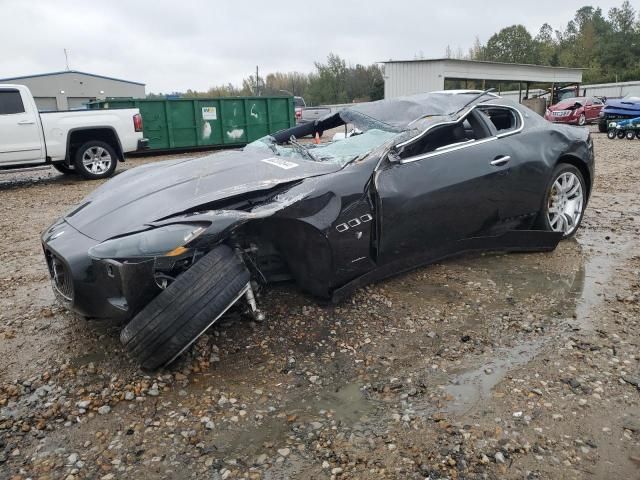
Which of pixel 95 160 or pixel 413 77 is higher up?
pixel 413 77

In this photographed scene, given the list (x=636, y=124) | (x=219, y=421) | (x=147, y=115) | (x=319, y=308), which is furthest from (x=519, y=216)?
(x=636, y=124)

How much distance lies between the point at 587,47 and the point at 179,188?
7001 centimetres

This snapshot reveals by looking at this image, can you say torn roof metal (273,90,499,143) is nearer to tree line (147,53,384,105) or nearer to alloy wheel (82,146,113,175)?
alloy wheel (82,146,113,175)

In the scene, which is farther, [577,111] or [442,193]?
[577,111]

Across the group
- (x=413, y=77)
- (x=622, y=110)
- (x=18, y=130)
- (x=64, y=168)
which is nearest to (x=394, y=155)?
(x=18, y=130)

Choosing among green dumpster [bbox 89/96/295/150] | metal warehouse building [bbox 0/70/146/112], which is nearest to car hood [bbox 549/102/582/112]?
green dumpster [bbox 89/96/295/150]

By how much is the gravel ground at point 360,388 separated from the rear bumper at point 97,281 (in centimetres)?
37

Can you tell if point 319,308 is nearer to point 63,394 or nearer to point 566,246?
point 63,394

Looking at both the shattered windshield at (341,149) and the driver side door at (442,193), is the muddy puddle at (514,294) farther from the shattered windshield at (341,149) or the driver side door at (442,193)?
the shattered windshield at (341,149)

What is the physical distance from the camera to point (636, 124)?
16.1 meters

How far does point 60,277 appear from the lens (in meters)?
3.18

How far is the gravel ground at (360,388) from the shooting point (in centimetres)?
216

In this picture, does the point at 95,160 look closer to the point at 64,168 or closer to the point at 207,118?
the point at 64,168

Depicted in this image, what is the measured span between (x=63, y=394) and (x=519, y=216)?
11.8 ft
